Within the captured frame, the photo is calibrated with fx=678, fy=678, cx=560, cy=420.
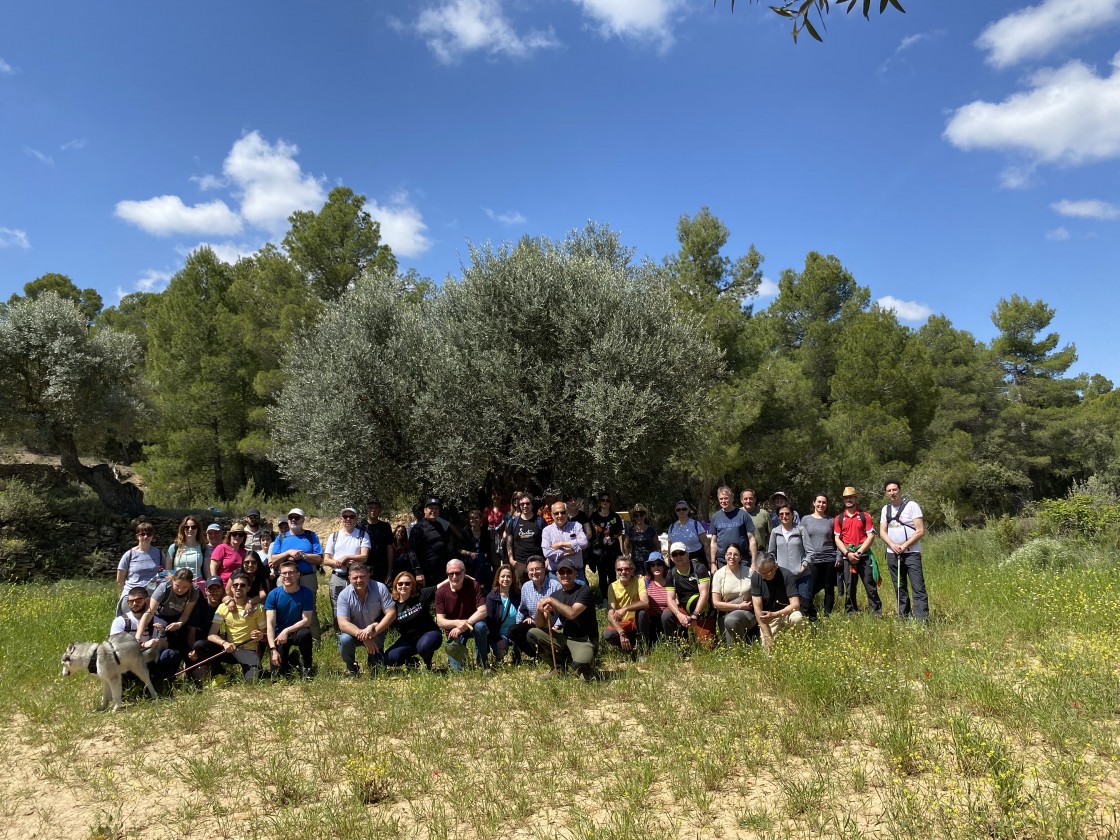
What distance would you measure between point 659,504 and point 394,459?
40.5 feet

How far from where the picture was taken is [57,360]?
17109 mm

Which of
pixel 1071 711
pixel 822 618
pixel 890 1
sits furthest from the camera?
pixel 822 618

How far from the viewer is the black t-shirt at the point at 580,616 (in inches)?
261

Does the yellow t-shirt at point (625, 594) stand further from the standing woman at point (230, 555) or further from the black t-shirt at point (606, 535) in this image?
the standing woman at point (230, 555)

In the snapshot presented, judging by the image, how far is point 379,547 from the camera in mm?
Answer: 8672

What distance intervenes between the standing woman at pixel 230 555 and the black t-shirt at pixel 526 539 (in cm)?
326

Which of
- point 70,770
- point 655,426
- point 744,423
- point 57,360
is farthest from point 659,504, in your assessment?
point 70,770

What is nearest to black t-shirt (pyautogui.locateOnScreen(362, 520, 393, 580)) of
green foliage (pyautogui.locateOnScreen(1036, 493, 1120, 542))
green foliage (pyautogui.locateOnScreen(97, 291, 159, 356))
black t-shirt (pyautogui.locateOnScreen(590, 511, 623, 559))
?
black t-shirt (pyautogui.locateOnScreen(590, 511, 623, 559))

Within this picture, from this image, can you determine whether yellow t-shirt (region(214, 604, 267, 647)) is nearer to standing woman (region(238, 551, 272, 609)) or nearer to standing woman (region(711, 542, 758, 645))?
standing woman (region(238, 551, 272, 609))

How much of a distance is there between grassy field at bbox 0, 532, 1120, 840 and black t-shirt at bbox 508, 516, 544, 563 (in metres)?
1.73

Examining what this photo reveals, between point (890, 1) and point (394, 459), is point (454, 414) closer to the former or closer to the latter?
point (394, 459)

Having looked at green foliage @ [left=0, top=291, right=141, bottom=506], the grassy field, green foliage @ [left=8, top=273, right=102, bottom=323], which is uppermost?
green foliage @ [left=8, top=273, right=102, bottom=323]

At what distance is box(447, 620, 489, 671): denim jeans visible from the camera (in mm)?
7036

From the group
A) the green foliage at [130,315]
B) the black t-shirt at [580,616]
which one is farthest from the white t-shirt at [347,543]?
the green foliage at [130,315]
